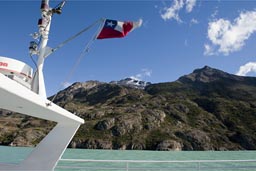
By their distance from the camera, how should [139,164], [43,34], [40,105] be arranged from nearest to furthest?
[40,105]
[43,34]
[139,164]

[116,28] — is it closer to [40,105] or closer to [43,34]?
[43,34]

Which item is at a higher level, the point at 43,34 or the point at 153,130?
the point at 153,130

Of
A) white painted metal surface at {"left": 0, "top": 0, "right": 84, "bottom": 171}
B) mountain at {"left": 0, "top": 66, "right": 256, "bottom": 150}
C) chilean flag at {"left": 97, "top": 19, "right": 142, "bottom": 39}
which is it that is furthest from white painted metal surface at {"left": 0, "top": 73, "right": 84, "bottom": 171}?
mountain at {"left": 0, "top": 66, "right": 256, "bottom": 150}

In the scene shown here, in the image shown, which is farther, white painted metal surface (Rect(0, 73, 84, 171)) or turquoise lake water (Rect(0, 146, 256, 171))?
turquoise lake water (Rect(0, 146, 256, 171))

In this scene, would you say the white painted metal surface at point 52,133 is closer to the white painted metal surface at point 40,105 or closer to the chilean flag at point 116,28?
the white painted metal surface at point 40,105

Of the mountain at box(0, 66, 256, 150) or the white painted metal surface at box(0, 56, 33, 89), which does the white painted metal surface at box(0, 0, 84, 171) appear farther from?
the mountain at box(0, 66, 256, 150)

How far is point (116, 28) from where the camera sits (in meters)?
8.70

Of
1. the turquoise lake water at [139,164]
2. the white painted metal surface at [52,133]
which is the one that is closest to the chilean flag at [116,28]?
the white painted metal surface at [52,133]

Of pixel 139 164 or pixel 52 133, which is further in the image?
pixel 139 164

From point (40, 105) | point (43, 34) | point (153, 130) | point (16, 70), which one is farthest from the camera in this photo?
point (153, 130)

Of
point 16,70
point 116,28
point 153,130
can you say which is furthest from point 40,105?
point 153,130

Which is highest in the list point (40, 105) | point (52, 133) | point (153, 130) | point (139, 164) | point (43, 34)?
point (153, 130)

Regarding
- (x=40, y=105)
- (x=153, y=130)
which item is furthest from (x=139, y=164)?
(x=153, y=130)

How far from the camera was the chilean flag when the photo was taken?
8703 millimetres
